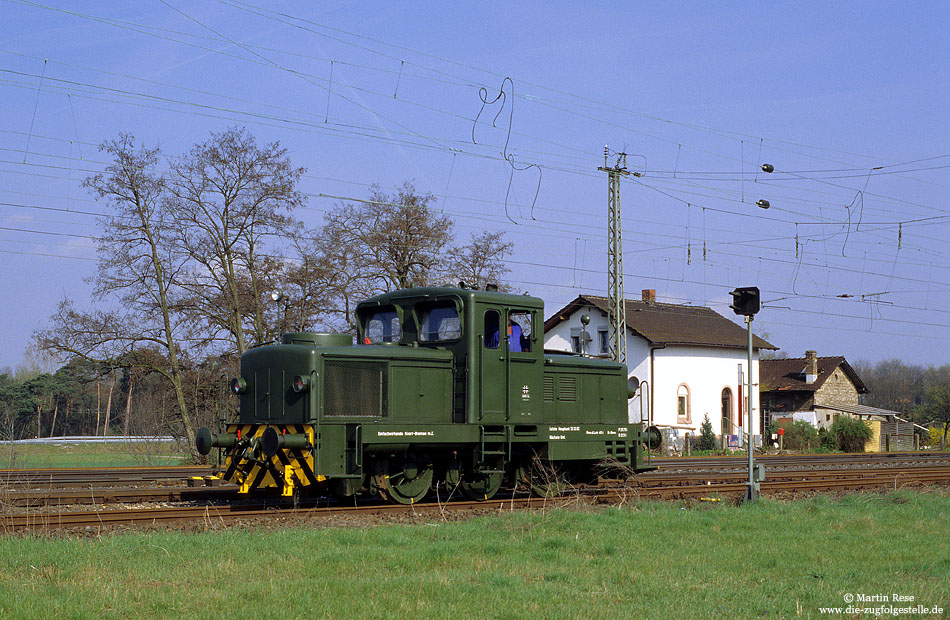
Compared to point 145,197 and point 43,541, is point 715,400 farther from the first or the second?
point 43,541

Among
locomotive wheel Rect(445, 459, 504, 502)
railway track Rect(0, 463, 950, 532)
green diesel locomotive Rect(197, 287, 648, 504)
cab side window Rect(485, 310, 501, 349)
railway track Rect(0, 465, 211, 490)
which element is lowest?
railway track Rect(0, 465, 211, 490)

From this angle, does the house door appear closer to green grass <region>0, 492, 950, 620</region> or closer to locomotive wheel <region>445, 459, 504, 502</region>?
locomotive wheel <region>445, 459, 504, 502</region>

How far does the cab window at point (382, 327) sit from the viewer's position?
1411cm

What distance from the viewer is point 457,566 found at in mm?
8156

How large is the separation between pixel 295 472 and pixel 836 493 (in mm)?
9620

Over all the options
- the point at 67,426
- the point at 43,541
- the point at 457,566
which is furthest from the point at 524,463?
the point at 67,426

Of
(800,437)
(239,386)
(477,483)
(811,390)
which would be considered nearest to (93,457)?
(239,386)

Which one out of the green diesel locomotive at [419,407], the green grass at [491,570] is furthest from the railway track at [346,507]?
the green grass at [491,570]

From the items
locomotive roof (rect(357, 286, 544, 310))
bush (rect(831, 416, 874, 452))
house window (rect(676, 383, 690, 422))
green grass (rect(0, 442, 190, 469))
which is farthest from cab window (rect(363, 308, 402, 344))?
bush (rect(831, 416, 874, 452))

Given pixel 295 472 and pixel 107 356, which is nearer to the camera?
pixel 295 472

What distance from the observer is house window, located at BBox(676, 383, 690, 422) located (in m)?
45.7

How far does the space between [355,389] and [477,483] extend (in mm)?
2791

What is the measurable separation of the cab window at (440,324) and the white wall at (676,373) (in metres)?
30.4

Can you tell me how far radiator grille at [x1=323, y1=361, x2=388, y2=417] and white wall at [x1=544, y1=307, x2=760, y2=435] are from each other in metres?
31.5
